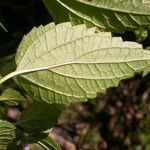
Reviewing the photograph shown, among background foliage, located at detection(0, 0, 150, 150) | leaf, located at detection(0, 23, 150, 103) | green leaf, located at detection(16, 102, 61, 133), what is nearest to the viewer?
leaf, located at detection(0, 23, 150, 103)

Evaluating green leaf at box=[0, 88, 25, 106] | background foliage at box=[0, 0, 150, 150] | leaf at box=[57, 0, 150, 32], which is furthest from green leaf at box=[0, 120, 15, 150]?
background foliage at box=[0, 0, 150, 150]

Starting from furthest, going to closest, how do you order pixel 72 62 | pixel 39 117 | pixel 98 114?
1. pixel 98 114
2. pixel 39 117
3. pixel 72 62

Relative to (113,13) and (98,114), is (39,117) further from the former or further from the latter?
(98,114)

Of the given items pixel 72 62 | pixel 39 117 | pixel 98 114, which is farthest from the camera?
pixel 98 114

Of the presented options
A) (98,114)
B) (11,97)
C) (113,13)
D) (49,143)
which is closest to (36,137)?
(49,143)

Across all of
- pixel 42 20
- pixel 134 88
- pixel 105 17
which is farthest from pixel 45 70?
pixel 134 88

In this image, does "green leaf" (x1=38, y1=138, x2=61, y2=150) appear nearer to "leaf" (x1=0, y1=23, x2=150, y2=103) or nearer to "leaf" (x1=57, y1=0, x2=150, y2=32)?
"leaf" (x1=0, y1=23, x2=150, y2=103)
